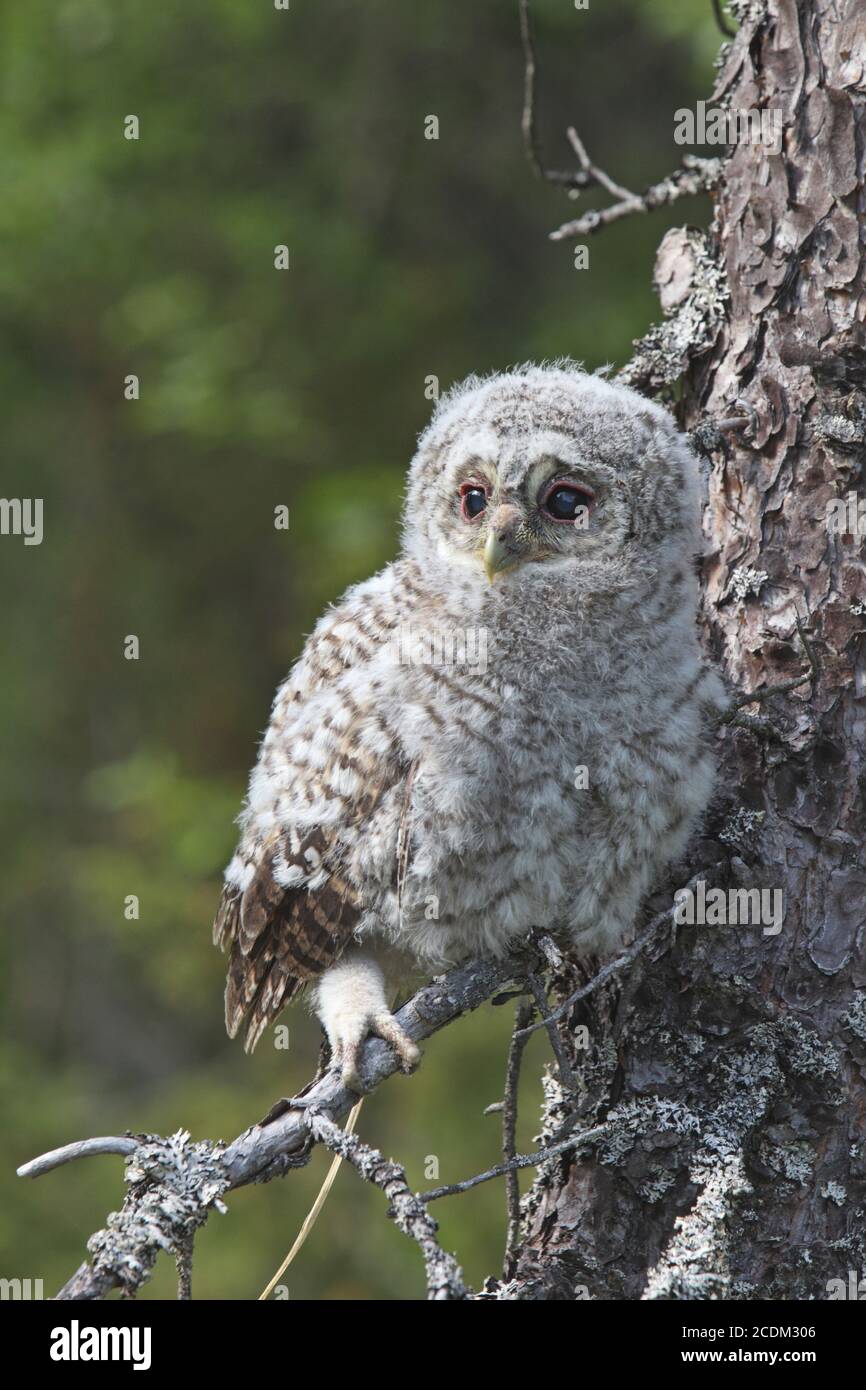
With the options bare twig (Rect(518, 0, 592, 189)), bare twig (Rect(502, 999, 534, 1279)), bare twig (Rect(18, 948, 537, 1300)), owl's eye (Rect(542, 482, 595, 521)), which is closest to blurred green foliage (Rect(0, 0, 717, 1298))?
bare twig (Rect(518, 0, 592, 189))

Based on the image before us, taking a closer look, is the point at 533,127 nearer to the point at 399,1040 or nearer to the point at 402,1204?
the point at 399,1040

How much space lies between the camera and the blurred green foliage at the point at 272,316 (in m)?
5.46

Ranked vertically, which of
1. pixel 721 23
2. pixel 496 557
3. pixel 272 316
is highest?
pixel 272 316

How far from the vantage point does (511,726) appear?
7.91ft

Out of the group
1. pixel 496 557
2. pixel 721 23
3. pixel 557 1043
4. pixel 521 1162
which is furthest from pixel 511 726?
pixel 721 23

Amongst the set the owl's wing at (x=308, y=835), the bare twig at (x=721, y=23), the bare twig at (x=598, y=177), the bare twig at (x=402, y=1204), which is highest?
the bare twig at (x=721, y=23)

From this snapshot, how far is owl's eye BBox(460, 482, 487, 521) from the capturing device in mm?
2533

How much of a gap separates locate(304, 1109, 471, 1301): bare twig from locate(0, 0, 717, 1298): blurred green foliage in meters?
3.25

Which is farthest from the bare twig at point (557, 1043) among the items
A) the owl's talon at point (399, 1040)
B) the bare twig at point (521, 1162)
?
the owl's talon at point (399, 1040)

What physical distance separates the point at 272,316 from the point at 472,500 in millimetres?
3403

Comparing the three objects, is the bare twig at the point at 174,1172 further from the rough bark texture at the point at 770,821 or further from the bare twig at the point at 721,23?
the bare twig at the point at 721,23

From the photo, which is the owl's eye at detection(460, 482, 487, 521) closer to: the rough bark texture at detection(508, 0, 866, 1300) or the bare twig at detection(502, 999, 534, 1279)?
the rough bark texture at detection(508, 0, 866, 1300)

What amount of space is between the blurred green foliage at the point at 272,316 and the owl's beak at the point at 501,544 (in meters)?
2.88

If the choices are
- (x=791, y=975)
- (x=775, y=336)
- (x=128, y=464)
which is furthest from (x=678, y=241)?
(x=128, y=464)
